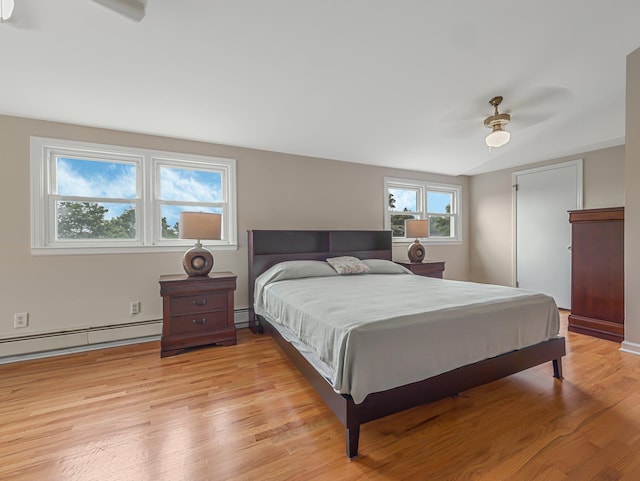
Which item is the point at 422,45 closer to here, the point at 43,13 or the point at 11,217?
the point at 43,13

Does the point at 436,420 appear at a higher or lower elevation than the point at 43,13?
lower

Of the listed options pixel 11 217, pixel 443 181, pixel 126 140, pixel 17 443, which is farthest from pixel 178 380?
pixel 443 181

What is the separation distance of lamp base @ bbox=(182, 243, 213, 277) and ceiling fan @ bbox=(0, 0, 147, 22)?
1856 millimetres

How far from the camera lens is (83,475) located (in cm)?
125

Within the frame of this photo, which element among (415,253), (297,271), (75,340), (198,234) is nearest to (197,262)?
(198,234)

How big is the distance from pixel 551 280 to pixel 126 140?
567 centimetres

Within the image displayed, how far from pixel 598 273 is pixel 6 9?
5.24m

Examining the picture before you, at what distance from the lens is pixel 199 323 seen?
272 centimetres

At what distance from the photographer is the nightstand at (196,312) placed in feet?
8.50

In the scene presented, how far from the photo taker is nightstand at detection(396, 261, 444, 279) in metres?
4.01

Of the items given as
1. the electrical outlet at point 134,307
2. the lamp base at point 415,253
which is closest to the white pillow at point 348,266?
the lamp base at point 415,253

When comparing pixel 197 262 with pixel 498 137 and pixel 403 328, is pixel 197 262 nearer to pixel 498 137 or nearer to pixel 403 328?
pixel 403 328

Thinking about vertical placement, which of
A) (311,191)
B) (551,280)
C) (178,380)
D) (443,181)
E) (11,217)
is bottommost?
(178,380)

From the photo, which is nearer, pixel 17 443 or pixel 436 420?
pixel 17 443
